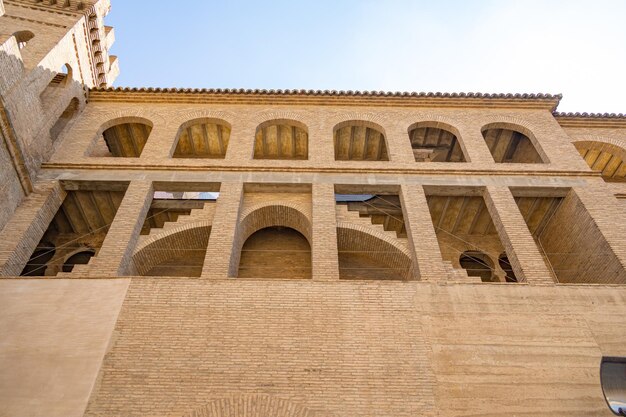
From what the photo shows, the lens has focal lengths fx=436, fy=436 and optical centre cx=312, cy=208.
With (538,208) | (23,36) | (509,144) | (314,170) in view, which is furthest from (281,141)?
(23,36)

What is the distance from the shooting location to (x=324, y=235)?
7719mm

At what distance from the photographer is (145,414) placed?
5160mm

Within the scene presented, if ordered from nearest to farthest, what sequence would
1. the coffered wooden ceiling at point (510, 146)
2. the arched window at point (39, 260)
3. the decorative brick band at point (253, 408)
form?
1. the decorative brick band at point (253, 408)
2. the arched window at point (39, 260)
3. the coffered wooden ceiling at point (510, 146)

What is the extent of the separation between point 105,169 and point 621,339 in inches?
374

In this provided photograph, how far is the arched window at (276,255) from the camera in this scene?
8.81m

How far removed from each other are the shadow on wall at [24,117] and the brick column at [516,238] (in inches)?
349

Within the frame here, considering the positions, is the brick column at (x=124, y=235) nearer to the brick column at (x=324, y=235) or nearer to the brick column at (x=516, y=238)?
the brick column at (x=324, y=235)

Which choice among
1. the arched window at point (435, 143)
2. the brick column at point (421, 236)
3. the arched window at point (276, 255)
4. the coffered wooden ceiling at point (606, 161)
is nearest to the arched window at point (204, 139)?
the arched window at point (276, 255)

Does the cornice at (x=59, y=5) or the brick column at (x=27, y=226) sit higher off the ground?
the cornice at (x=59, y=5)

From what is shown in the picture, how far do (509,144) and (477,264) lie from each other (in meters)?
3.80

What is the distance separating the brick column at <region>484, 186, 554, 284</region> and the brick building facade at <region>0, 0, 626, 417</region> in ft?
0.13

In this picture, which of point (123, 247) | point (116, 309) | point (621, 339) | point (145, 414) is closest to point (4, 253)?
point (123, 247)

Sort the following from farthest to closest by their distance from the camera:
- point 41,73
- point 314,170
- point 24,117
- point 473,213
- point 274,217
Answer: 1. point 41,73
2. point 473,213
3. point 314,170
4. point 274,217
5. point 24,117

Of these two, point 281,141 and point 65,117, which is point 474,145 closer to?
point 281,141
